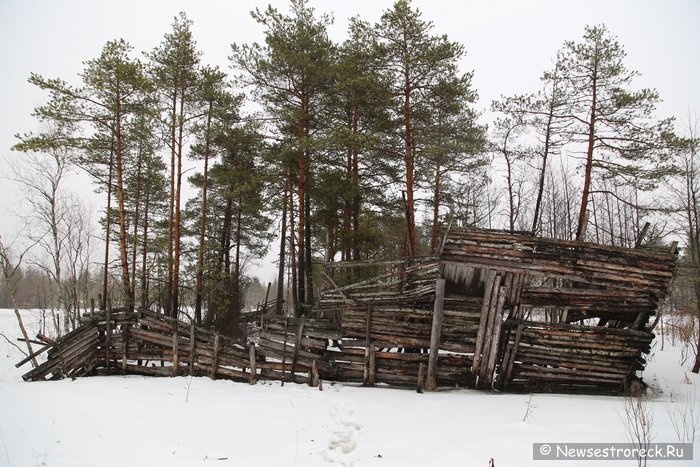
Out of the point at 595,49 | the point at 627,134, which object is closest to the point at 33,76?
the point at 595,49

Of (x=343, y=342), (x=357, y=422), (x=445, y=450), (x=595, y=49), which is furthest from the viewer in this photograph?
(x=595, y=49)

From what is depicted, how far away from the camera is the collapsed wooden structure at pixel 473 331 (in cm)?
966

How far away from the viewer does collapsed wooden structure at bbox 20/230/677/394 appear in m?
9.66

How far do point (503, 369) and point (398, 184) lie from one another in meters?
9.51

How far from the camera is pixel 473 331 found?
10.1 metres

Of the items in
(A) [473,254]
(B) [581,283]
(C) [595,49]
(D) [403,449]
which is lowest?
(D) [403,449]

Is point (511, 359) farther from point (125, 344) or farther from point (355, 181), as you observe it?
point (125, 344)

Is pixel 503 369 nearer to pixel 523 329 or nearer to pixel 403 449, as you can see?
pixel 523 329

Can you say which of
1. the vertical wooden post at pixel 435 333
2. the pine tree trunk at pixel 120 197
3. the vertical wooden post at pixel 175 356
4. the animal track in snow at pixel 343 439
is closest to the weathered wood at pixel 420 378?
the vertical wooden post at pixel 435 333

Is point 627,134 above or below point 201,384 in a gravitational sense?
above

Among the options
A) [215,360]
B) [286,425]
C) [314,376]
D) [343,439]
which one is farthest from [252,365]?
[343,439]

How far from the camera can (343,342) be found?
10.7 m

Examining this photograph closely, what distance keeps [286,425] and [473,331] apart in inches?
228

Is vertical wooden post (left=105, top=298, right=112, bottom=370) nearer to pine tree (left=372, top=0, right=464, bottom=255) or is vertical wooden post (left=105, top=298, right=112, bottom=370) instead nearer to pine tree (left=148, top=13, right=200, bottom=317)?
pine tree (left=148, top=13, right=200, bottom=317)
